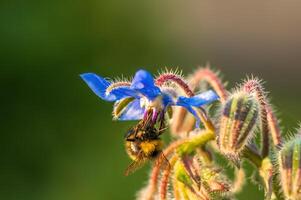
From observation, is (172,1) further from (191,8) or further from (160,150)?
(160,150)

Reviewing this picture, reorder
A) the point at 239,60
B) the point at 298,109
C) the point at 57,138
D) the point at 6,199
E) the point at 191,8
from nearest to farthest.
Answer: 1. the point at 6,199
2. the point at 57,138
3. the point at 298,109
4. the point at 239,60
5. the point at 191,8

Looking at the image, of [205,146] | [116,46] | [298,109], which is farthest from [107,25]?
[205,146]

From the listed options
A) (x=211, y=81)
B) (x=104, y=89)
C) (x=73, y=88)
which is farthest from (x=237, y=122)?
(x=73, y=88)

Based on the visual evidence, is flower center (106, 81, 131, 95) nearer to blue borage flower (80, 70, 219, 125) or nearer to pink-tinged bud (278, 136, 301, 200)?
blue borage flower (80, 70, 219, 125)

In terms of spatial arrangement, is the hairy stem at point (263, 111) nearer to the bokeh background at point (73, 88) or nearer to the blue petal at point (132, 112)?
the blue petal at point (132, 112)

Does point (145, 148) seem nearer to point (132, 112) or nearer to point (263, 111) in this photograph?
point (132, 112)

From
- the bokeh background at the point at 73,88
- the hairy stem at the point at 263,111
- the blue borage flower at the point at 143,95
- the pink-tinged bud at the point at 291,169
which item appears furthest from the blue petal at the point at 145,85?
the bokeh background at the point at 73,88

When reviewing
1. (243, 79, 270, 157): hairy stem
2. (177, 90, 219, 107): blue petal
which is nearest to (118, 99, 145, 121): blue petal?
(177, 90, 219, 107): blue petal
